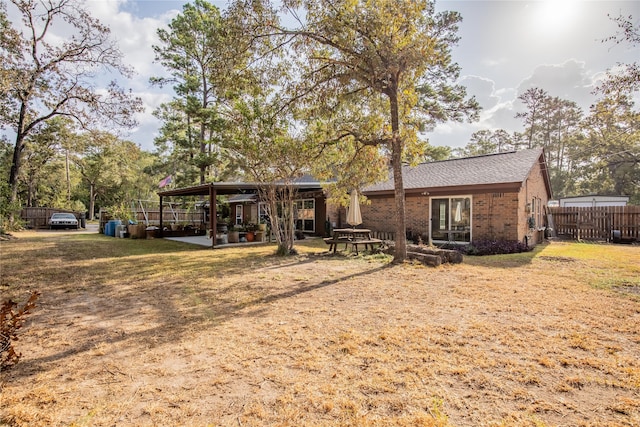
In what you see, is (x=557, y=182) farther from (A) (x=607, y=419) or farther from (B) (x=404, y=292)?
(A) (x=607, y=419)

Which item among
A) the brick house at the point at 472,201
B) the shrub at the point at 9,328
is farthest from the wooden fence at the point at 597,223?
the shrub at the point at 9,328

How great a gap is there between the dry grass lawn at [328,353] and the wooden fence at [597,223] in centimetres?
1061

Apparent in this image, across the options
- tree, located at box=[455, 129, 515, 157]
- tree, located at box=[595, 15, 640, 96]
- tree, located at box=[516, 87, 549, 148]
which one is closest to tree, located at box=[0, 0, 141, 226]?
tree, located at box=[595, 15, 640, 96]

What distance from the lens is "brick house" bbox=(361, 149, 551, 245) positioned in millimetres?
11562

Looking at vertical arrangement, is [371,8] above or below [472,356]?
above

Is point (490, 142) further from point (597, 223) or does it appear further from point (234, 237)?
point (234, 237)

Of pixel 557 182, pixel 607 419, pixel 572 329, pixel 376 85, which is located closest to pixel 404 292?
pixel 572 329

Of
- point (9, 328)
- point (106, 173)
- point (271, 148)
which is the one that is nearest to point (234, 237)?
point (271, 148)

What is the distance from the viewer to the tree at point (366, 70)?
7598mm

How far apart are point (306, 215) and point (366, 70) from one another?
11369mm

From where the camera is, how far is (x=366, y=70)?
8.12 metres

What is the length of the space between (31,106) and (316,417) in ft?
71.6

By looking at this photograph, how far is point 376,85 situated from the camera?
861cm

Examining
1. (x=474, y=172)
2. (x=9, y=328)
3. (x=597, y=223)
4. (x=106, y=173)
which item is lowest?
(x=9, y=328)
